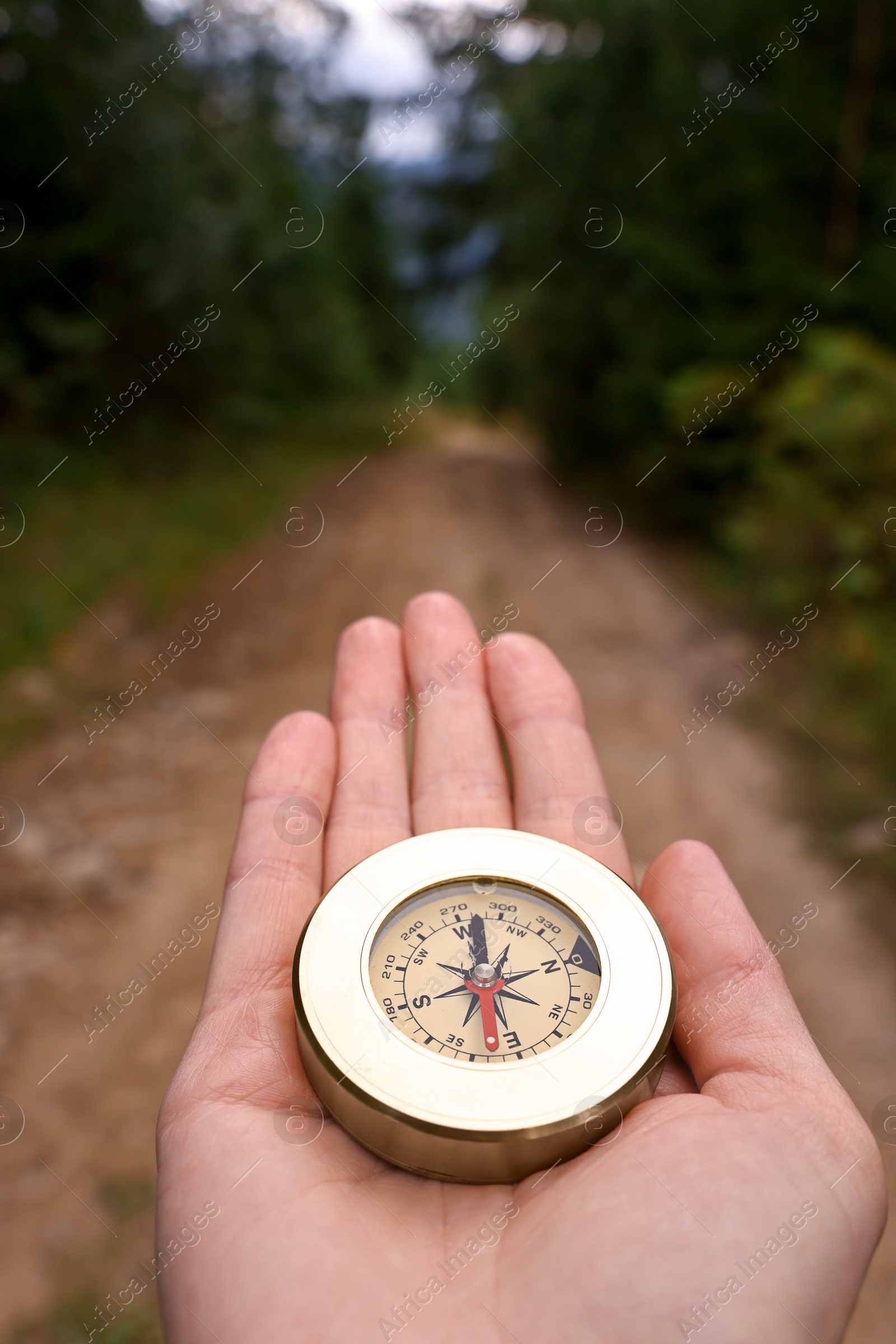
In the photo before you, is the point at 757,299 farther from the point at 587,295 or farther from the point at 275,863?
the point at 275,863

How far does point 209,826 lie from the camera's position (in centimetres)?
613

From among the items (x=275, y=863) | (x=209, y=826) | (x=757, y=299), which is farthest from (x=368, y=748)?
(x=757, y=299)

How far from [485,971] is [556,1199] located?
1.93 feet

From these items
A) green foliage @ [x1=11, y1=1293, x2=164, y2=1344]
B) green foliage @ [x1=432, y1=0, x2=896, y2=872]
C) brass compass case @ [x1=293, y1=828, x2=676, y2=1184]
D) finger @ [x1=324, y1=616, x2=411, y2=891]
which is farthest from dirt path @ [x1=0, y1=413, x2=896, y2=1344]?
brass compass case @ [x1=293, y1=828, x2=676, y2=1184]

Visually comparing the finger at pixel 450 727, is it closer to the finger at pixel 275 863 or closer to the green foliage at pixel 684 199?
the finger at pixel 275 863

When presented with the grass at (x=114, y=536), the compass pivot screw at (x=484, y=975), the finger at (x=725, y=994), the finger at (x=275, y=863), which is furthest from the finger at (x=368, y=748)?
the grass at (x=114, y=536)

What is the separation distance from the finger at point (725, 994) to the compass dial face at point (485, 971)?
31 cm

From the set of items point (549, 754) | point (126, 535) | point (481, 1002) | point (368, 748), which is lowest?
point (549, 754)

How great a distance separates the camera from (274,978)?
261 cm

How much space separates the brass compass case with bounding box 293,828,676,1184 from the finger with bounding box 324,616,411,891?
30cm

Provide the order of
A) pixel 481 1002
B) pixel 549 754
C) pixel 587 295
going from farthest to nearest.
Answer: pixel 587 295 → pixel 549 754 → pixel 481 1002

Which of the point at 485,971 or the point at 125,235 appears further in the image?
Result: the point at 125,235

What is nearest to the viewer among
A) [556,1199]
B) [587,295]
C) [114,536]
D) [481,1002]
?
[556,1199]

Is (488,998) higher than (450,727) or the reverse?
the reverse
